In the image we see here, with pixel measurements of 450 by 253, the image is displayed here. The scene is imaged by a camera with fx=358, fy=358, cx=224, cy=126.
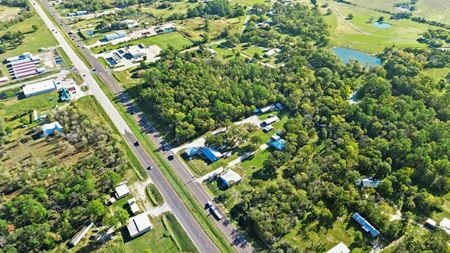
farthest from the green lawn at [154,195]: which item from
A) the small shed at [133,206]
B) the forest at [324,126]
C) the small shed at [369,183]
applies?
the small shed at [369,183]

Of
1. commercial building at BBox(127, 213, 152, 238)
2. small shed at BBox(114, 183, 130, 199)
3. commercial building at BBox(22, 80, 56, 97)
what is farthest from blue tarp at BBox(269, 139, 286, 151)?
commercial building at BBox(22, 80, 56, 97)

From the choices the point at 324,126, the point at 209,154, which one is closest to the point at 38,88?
the point at 209,154

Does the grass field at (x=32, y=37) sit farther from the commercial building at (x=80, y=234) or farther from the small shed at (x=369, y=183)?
the small shed at (x=369, y=183)

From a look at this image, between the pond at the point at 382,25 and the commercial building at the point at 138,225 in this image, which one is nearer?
the commercial building at the point at 138,225

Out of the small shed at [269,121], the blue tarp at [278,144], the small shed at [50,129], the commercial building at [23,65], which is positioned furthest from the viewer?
the commercial building at [23,65]

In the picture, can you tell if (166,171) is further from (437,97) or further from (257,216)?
(437,97)

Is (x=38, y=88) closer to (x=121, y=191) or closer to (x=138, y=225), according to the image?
(x=121, y=191)

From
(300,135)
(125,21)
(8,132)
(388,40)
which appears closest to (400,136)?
(300,135)
